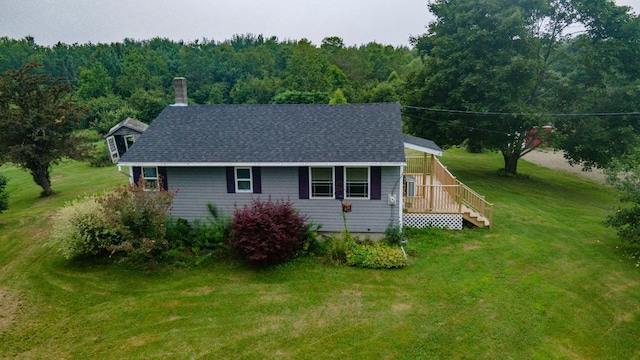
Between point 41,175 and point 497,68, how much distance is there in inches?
988

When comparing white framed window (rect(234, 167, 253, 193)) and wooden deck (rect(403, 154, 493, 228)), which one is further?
wooden deck (rect(403, 154, 493, 228))

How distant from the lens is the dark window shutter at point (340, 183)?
13.2 metres

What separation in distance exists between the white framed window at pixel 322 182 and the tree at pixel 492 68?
1281 centimetres

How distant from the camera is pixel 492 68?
2181 centimetres

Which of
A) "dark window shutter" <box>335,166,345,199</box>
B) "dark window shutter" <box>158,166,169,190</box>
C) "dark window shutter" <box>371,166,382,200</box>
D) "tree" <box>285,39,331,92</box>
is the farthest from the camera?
"tree" <box>285,39,331,92</box>

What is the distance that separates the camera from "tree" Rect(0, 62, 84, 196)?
17922 millimetres

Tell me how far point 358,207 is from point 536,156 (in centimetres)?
2977

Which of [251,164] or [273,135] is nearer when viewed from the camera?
[251,164]

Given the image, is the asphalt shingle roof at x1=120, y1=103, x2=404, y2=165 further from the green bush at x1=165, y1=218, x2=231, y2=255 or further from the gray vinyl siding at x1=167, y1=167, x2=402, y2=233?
the green bush at x1=165, y1=218, x2=231, y2=255

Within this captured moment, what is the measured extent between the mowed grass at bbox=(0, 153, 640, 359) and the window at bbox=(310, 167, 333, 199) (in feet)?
7.76

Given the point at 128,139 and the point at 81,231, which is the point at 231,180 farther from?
the point at 128,139

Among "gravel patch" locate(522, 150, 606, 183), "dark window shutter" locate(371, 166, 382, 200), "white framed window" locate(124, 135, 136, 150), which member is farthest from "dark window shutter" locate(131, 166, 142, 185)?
"gravel patch" locate(522, 150, 606, 183)

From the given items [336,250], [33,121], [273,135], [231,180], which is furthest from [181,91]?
[336,250]

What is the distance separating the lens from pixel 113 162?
30.1 meters
